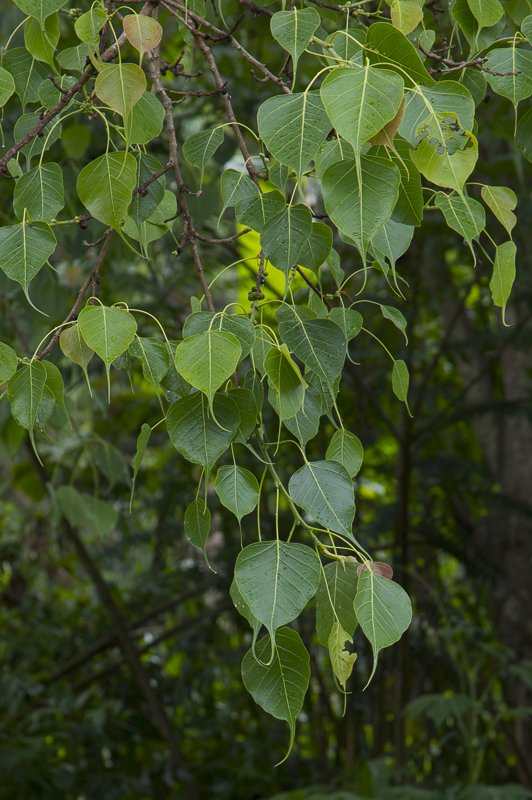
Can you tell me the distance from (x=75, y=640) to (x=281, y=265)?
2.26 meters

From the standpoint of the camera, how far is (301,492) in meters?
0.57

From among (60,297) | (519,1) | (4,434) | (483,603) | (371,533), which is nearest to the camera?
(519,1)

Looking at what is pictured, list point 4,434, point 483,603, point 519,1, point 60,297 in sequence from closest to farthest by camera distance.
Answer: point 519,1 < point 60,297 < point 4,434 < point 483,603

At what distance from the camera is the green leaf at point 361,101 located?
19.3 inches

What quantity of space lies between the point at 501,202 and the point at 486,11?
14 cm

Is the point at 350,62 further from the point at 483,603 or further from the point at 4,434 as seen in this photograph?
the point at 483,603

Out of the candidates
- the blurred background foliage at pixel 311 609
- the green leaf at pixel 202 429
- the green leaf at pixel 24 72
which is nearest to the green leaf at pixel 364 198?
the green leaf at pixel 202 429

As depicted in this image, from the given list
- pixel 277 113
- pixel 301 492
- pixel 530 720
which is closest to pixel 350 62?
pixel 277 113

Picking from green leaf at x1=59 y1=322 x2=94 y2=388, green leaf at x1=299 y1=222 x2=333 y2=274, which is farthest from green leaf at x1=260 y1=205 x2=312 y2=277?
green leaf at x1=59 y1=322 x2=94 y2=388

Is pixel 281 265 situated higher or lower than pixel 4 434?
higher

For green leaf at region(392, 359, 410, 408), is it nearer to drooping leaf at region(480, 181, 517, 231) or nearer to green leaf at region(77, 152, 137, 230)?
drooping leaf at region(480, 181, 517, 231)

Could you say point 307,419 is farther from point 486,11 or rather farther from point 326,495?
point 486,11

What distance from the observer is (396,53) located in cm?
56

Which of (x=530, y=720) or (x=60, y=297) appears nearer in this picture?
(x=60, y=297)
